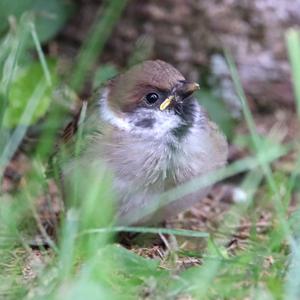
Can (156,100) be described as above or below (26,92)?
above

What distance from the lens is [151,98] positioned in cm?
349

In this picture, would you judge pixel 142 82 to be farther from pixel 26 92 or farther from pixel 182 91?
pixel 26 92

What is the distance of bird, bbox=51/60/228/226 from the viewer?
3.43 metres

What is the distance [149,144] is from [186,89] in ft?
0.87

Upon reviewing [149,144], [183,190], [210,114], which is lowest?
[210,114]

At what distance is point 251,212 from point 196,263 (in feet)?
3.62

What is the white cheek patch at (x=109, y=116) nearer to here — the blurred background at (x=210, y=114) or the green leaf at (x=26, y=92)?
the blurred background at (x=210, y=114)

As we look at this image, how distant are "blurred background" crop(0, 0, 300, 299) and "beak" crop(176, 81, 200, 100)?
18cm

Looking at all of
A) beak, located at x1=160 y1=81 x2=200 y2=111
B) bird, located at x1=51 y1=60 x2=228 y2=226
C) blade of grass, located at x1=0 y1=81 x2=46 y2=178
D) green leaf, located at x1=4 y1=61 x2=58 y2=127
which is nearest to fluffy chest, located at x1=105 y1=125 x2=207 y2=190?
bird, located at x1=51 y1=60 x2=228 y2=226

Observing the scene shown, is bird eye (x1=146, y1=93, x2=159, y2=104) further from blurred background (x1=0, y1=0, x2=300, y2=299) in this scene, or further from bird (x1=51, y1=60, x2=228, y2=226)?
blurred background (x1=0, y1=0, x2=300, y2=299)

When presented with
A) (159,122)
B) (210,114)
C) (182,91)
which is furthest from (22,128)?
(210,114)

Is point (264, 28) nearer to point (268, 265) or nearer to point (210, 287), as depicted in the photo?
point (268, 265)

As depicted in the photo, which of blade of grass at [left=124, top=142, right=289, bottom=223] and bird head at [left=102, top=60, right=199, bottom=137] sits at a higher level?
bird head at [left=102, top=60, right=199, bottom=137]

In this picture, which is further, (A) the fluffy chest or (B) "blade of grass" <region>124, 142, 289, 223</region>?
(A) the fluffy chest
